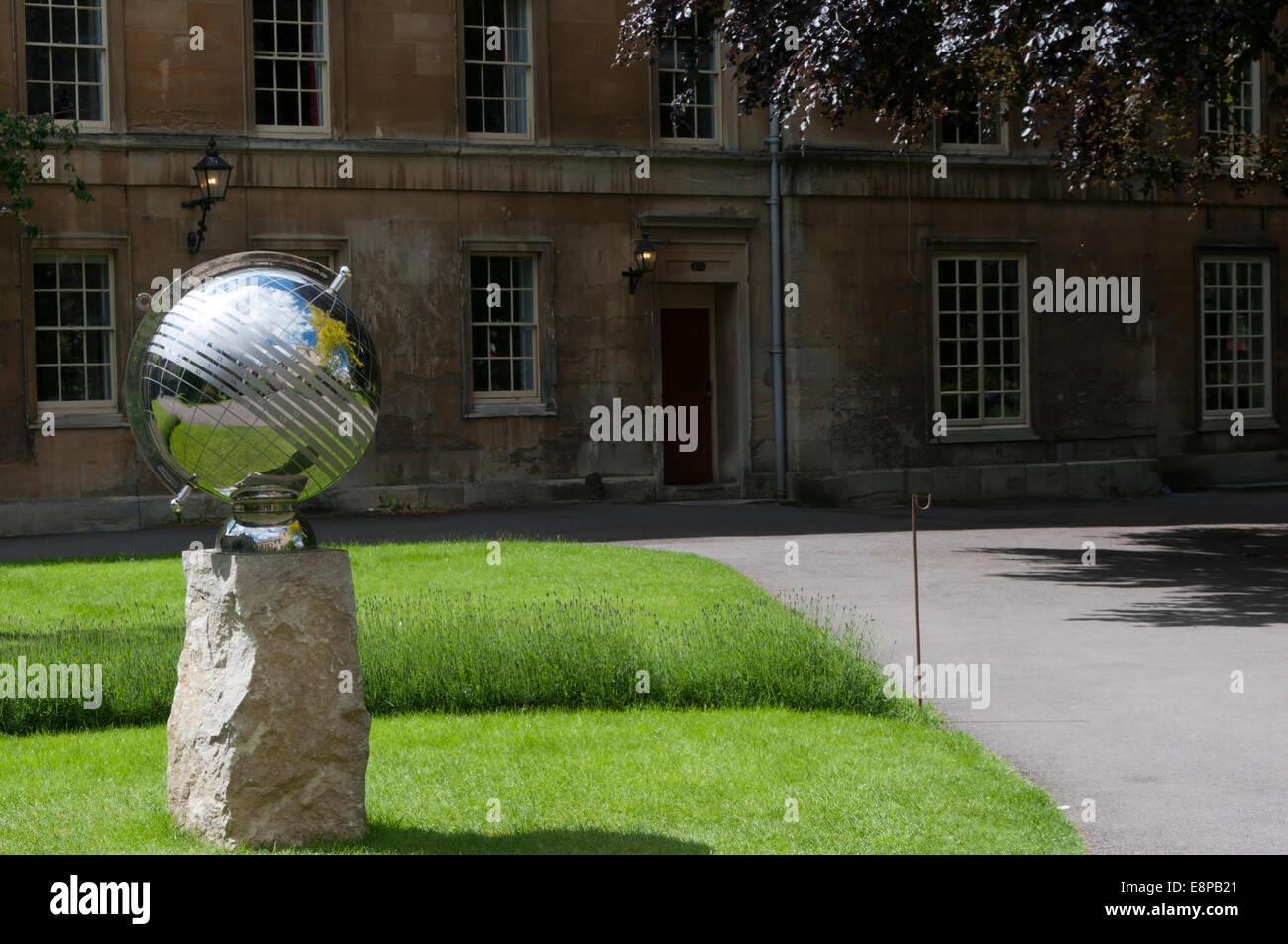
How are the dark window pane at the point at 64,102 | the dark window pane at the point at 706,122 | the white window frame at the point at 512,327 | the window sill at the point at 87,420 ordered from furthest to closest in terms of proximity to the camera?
the dark window pane at the point at 706,122 → the white window frame at the point at 512,327 → the dark window pane at the point at 64,102 → the window sill at the point at 87,420

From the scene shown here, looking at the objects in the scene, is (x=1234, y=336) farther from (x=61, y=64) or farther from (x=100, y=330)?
(x=61, y=64)

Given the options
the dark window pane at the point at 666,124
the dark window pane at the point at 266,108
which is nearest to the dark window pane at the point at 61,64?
the dark window pane at the point at 266,108

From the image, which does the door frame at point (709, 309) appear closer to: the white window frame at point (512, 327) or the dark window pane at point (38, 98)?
the white window frame at point (512, 327)

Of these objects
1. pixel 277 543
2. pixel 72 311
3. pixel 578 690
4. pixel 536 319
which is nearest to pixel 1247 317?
pixel 536 319

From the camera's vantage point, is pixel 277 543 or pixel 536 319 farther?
pixel 536 319

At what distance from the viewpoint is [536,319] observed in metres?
22.4

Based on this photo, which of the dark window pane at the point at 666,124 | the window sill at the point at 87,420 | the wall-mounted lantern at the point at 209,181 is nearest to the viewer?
the wall-mounted lantern at the point at 209,181

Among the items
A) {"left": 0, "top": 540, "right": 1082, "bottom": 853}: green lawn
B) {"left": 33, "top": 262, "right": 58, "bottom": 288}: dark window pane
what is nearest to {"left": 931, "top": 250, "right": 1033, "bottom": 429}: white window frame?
{"left": 33, "top": 262, "right": 58, "bottom": 288}: dark window pane

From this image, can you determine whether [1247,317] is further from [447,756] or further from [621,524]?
[447,756]

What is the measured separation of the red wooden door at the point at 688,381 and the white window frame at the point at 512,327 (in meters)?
2.09

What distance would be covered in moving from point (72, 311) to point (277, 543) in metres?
15.5

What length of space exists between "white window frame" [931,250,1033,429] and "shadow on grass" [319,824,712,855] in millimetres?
18536

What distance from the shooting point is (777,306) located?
23375 mm

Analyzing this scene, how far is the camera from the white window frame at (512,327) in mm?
22000
